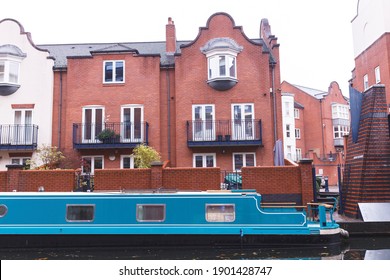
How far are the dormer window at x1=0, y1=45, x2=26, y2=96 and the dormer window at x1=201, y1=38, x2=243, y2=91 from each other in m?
9.16

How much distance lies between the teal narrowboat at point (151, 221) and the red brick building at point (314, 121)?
26.3 metres

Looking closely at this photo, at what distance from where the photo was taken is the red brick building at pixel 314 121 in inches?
1423

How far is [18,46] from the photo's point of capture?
60.5 feet

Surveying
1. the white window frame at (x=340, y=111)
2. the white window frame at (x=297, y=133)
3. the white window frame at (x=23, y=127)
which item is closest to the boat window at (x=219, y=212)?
the white window frame at (x=23, y=127)

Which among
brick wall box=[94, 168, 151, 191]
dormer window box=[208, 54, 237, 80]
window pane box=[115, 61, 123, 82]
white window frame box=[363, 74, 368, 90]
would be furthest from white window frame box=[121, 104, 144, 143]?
white window frame box=[363, 74, 368, 90]

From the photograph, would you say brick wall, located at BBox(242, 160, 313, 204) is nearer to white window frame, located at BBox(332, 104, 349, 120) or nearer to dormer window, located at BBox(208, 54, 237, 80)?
dormer window, located at BBox(208, 54, 237, 80)

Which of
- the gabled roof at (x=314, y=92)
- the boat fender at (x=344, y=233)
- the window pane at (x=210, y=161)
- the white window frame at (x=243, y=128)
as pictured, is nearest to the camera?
the boat fender at (x=344, y=233)

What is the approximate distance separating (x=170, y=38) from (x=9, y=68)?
816 centimetres

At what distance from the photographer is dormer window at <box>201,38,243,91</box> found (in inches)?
687

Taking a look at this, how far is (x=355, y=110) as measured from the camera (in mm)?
12969

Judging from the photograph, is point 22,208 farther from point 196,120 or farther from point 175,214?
point 196,120

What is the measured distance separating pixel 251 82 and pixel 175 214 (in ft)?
32.7

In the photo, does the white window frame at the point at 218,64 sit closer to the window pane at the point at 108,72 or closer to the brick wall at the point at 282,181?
the window pane at the point at 108,72

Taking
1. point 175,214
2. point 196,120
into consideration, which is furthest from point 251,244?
point 196,120
